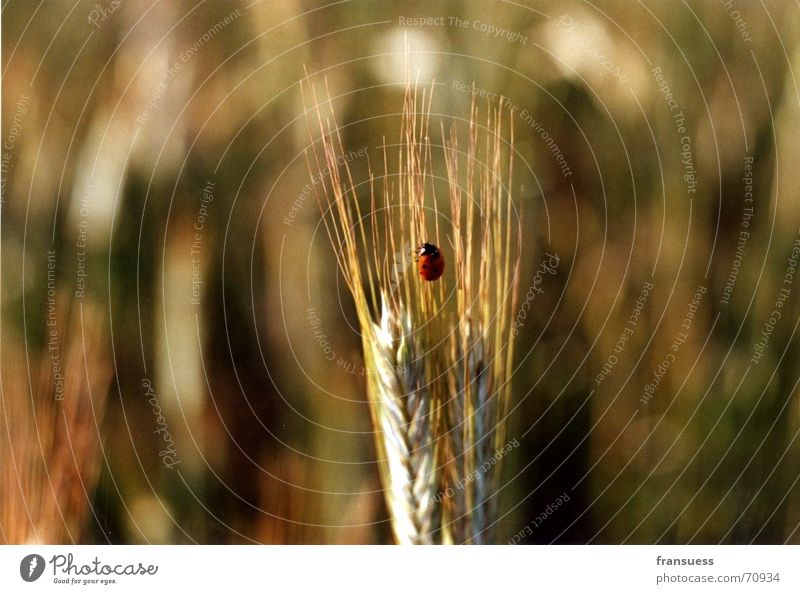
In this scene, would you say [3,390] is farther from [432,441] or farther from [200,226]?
[432,441]

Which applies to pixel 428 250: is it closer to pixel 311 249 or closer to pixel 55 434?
pixel 311 249

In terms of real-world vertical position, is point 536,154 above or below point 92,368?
above

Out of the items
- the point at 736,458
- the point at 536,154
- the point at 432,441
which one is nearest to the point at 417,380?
the point at 432,441

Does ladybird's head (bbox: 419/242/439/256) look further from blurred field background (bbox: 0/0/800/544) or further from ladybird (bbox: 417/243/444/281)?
blurred field background (bbox: 0/0/800/544)
